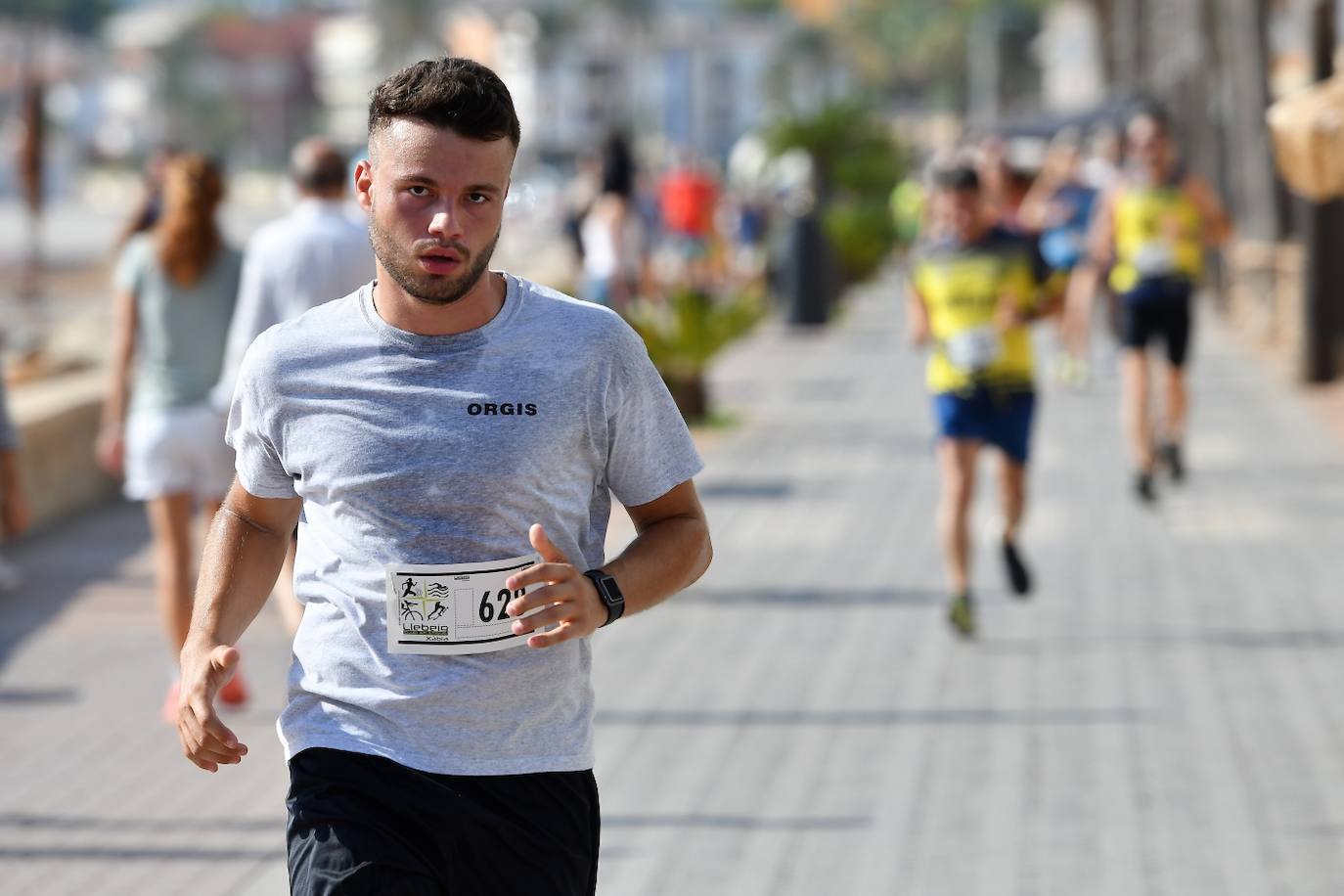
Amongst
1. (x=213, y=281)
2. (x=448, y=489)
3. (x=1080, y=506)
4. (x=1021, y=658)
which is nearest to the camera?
(x=448, y=489)

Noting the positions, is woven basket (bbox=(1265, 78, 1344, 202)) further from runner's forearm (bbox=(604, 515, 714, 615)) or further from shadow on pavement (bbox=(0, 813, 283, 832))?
runner's forearm (bbox=(604, 515, 714, 615))

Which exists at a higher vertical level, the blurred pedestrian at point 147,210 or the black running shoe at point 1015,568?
the blurred pedestrian at point 147,210

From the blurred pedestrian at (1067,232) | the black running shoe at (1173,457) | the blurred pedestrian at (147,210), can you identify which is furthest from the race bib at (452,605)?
the blurred pedestrian at (1067,232)

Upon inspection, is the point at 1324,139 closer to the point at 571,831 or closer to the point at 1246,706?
the point at 1246,706

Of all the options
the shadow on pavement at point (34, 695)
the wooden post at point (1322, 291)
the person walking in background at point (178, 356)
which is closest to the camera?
the person walking in background at point (178, 356)

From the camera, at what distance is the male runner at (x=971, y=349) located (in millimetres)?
8867

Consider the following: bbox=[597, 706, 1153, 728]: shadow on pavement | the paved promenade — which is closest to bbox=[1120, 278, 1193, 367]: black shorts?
the paved promenade

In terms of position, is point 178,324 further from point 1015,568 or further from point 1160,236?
point 1160,236

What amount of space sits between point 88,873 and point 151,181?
6.14 meters

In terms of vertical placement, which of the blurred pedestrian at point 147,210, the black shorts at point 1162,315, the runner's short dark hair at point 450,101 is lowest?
the black shorts at point 1162,315

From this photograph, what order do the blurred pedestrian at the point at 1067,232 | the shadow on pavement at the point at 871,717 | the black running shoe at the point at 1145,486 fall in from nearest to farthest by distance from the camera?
the shadow on pavement at the point at 871,717 → the black running shoe at the point at 1145,486 → the blurred pedestrian at the point at 1067,232

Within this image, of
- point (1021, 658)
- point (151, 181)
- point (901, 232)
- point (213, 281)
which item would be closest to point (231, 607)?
point (213, 281)

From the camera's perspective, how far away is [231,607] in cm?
343

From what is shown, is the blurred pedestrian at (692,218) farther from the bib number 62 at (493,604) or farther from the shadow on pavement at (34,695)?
the bib number 62 at (493,604)
